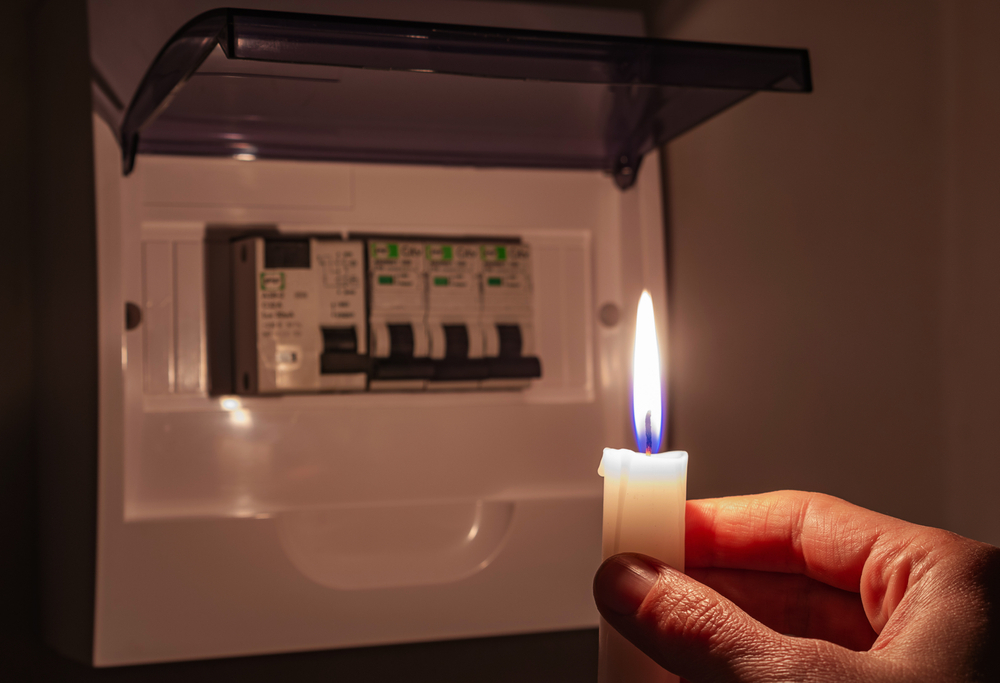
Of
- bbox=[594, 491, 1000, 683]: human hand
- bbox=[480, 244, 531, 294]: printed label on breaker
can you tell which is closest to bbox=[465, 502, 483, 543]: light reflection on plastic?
bbox=[480, 244, 531, 294]: printed label on breaker

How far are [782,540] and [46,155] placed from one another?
753 mm

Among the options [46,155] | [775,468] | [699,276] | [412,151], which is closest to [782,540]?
[775,468]

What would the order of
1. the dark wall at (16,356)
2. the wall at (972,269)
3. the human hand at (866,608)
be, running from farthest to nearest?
the dark wall at (16,356)
the wall at (972,269)
the human hand at (866,608)

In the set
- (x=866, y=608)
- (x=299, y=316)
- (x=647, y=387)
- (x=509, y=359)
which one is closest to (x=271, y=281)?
(x=299, y=316)

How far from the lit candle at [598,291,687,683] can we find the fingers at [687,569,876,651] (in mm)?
183

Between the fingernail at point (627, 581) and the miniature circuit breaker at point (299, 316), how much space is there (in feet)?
1.32

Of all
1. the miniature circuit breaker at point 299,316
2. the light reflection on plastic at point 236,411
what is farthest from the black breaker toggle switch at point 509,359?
the light reflection on plastic at point 236,411

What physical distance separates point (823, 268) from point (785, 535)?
0.24m

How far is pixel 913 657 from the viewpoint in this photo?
322mm

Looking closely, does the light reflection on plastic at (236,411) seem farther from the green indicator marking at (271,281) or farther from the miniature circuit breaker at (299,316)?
the green indicator marking at (271,281)

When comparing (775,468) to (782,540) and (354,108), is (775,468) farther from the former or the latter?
(354,108)

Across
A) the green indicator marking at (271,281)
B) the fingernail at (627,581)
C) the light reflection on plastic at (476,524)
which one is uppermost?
the green indicator marking at (271,281)

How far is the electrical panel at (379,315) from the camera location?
25.9 inches

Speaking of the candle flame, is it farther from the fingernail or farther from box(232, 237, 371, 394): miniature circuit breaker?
box(232, 237, 371, 394): miniature circuit breaker
